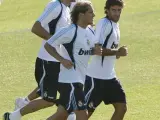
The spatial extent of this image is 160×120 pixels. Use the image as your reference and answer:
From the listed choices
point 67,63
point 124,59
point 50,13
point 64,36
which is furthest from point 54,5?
point 124,59

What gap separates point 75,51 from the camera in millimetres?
8617

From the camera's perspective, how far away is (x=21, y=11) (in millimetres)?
25391

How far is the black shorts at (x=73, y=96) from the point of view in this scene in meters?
8.57

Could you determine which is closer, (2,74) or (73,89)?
(73,89)

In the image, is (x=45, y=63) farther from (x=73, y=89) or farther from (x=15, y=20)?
(x=15, y=20)

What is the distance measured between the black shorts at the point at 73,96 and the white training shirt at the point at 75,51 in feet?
0.22

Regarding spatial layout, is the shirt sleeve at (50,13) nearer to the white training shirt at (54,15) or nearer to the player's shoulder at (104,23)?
the white training shirt at (54,15)

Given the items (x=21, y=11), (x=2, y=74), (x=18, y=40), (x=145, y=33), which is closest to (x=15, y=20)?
(x=21, y=11)

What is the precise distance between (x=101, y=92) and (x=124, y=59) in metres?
7.38

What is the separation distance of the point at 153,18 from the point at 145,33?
2.38 m

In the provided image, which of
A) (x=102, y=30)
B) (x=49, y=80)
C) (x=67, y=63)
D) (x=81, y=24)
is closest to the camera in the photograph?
(x=67, y=63)

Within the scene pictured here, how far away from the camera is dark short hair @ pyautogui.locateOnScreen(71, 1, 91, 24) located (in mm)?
8602

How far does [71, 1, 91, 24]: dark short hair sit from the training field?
2714 millimetres

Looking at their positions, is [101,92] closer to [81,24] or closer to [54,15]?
[81,24]
